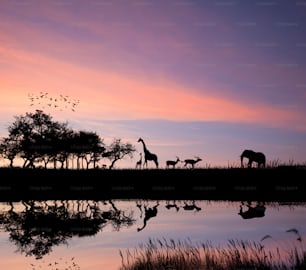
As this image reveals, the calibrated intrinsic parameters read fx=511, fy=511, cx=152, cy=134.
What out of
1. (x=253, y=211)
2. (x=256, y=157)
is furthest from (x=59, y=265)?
(x=256, y=157)

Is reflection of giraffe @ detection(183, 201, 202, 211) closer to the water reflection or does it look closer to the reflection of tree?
the water reflection

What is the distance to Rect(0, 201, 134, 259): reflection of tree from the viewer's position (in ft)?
86.3

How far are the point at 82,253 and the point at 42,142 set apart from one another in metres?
90.1

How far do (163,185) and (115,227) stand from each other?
101 ft

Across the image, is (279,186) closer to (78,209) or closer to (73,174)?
(78,209)

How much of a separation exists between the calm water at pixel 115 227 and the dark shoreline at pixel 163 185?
20.6 ft

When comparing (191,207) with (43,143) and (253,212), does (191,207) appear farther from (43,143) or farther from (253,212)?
(43,143)

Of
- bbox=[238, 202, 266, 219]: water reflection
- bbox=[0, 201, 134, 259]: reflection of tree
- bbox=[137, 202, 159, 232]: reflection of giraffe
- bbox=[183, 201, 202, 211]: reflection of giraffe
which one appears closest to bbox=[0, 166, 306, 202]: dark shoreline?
bbox=[238, 202, 266, 219]: water reflection

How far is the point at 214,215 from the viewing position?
36.5 m

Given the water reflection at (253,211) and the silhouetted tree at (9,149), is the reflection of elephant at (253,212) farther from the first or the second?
the silhouetted tree at (9,149)

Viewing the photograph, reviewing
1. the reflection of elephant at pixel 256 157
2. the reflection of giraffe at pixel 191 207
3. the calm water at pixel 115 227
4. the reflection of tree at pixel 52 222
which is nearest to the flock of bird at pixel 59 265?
the calm water at pixel 115 227

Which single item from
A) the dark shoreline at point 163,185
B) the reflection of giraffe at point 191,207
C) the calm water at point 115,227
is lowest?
the calm water at point 115,227

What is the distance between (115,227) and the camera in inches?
1241

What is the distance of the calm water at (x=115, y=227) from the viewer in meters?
23.3
